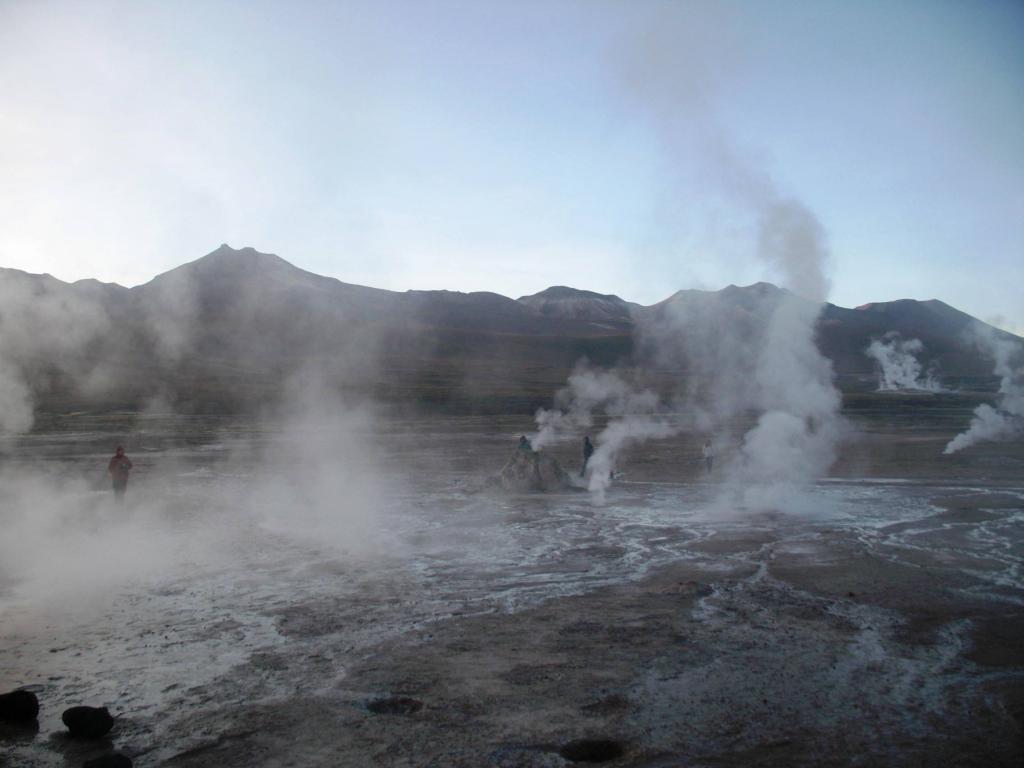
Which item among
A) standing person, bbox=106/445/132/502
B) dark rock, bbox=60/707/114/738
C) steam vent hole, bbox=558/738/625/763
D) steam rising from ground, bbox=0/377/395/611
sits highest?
standing person, bbox=106/445/132/502

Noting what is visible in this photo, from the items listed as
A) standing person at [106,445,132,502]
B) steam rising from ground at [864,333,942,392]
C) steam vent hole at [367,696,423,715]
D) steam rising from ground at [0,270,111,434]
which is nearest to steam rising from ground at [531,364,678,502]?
standing person at [106,445,132,502]

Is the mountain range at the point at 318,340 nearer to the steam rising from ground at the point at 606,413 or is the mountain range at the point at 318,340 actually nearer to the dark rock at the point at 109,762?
the steam rising from ground at the point at 606,413

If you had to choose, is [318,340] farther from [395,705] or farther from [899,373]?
[395,705]

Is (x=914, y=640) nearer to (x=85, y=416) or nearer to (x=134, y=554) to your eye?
(x=134, y=554)

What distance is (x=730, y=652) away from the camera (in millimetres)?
8055

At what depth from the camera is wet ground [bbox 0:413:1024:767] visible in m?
6.10

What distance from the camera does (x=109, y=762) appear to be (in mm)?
5273

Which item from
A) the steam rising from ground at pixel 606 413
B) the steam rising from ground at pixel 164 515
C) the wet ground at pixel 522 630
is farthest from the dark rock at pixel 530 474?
the steam rising from ground at pixel 164 515

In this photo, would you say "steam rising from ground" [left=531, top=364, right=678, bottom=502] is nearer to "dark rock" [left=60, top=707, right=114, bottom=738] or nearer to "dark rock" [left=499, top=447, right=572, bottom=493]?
"dark rock" [left=499, top=447, right=572, bottom=493]

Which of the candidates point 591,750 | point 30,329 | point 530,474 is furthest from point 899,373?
point 591,750

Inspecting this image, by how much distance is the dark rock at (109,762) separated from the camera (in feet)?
17.2

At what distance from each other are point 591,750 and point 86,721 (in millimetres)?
4222

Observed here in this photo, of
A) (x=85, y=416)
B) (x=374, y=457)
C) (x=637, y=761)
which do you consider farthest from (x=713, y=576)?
(x=85, y=416)

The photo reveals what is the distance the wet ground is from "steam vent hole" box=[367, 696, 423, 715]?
0.03 metres
